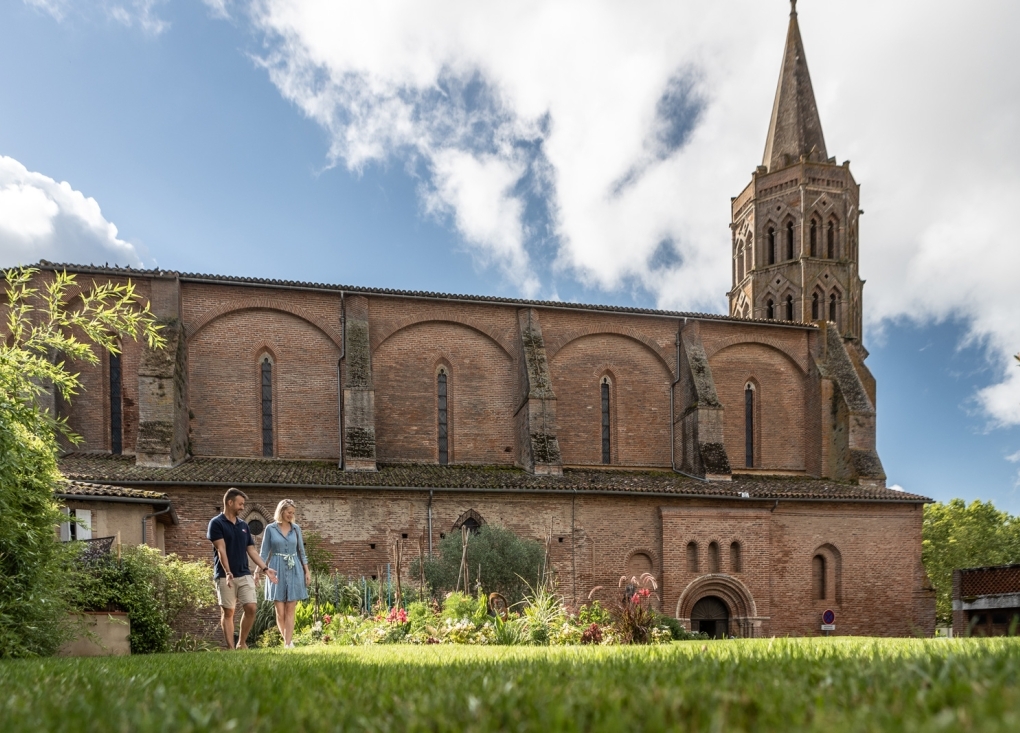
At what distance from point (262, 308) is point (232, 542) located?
52.4ft

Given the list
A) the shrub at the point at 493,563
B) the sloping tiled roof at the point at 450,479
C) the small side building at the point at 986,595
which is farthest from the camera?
the small side building at the point at 986,595

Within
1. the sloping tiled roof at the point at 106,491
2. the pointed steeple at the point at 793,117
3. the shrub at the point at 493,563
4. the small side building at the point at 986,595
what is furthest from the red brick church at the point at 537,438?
the pointed steeple at the point at 793,117

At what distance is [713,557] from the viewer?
22922mm

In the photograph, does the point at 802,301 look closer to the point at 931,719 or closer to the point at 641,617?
the point at 641,617

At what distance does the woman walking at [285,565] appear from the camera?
29.3 ft

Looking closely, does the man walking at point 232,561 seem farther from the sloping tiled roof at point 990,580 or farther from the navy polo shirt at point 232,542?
the sloping tiled roof at point 990,580

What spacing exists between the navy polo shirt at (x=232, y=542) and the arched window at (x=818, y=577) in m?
20.7

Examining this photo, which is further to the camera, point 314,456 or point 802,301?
point 802,301

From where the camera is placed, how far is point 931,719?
1646 mm

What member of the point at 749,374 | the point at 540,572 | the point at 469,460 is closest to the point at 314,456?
the point at 469,460

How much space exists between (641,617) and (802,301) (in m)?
26.4

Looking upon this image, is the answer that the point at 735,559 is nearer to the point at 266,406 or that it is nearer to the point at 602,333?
the point at 602,333

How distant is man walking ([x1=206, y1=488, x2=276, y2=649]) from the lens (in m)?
8.55

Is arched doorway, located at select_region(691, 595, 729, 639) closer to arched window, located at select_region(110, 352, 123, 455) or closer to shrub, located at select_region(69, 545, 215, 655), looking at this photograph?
shrub, located at select_region(69, 545, 215, 655)
